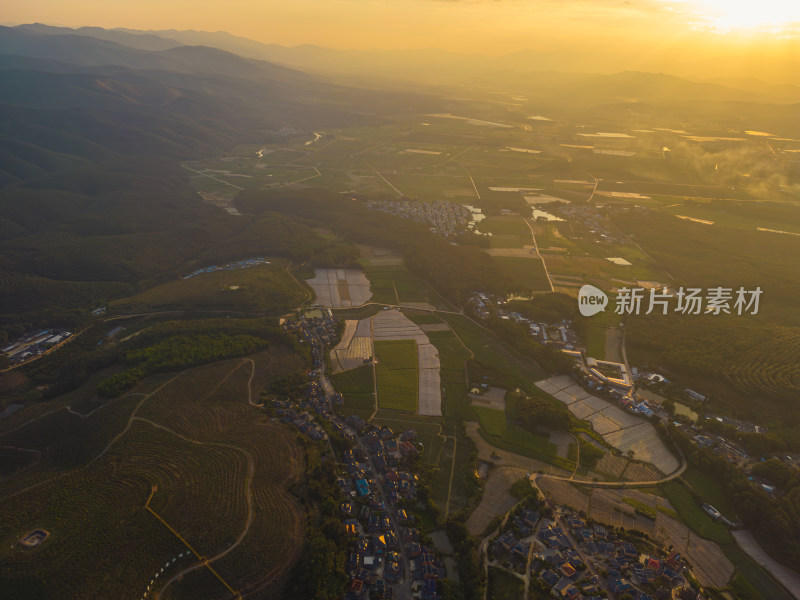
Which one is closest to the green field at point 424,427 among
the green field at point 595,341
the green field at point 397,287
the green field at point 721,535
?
the green field at point 721,535

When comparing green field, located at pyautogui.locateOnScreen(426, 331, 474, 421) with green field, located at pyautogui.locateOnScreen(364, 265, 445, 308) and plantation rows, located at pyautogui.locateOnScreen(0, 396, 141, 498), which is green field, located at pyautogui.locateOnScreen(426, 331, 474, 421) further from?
plantation rows, located at pyautogui.locateOnScreen(0, 396, 141, 498)

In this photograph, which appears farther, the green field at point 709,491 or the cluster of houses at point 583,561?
the green field at point 709,491

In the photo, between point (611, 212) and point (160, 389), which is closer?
point (160, 389)

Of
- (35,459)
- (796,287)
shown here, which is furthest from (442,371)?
(796,287)

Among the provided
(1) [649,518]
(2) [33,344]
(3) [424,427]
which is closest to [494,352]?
(3) [424,427]

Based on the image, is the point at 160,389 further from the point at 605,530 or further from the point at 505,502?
the point at 605,530

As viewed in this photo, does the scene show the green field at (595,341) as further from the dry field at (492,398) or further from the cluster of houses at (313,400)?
the cluster of houses at (313,400)

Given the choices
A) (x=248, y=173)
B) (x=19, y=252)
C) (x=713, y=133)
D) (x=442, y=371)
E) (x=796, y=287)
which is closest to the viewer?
(x=442, y=371)
